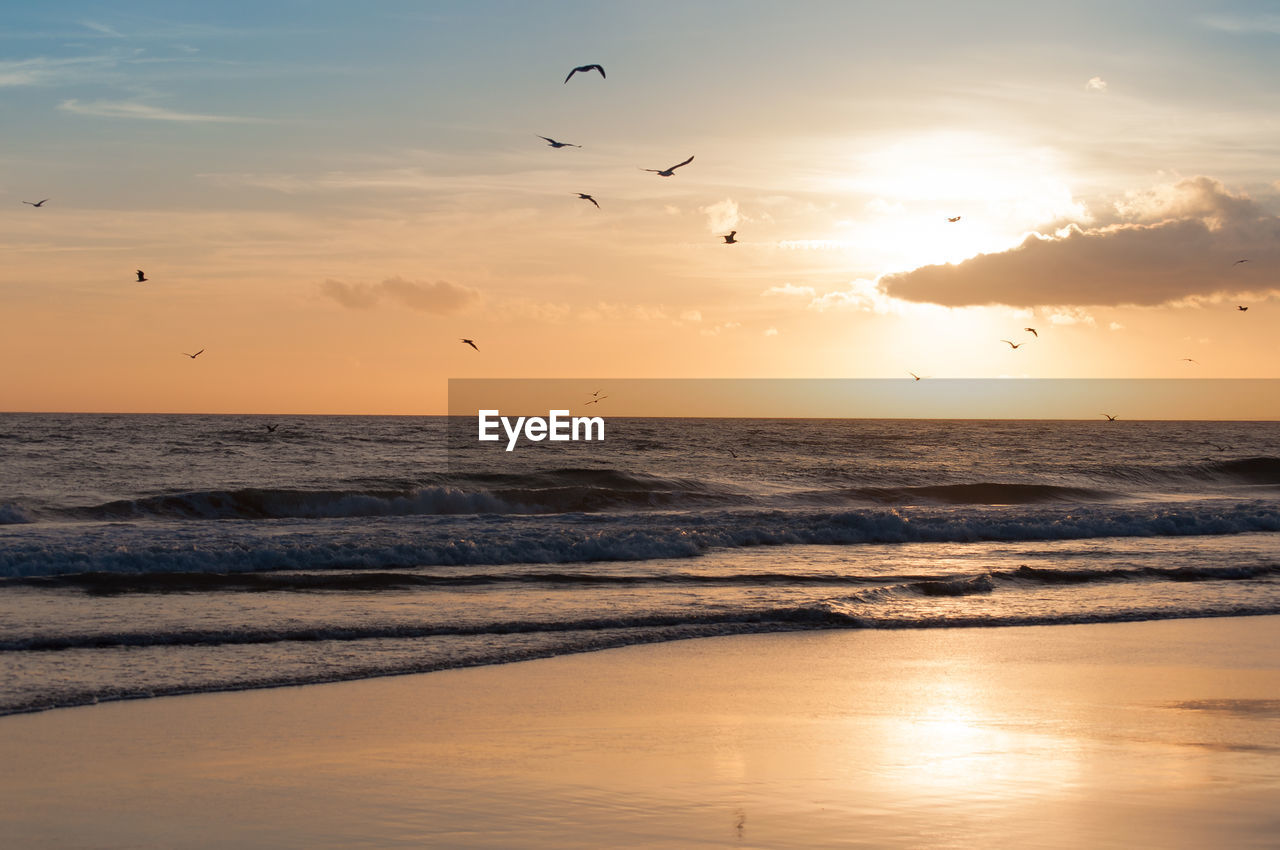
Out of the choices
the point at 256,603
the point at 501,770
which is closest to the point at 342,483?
the point at 256,603

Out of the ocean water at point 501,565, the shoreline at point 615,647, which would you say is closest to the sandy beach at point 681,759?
the shoreline at point 615,647

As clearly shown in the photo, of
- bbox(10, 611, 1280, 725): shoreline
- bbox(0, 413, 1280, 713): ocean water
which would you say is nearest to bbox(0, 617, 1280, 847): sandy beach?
bbox(10, 611, 1280, 725): shoreline

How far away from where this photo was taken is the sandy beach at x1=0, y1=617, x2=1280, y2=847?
6.85 m

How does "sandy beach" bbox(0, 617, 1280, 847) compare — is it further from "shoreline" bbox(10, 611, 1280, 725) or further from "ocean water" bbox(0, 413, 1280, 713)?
"ocean water" bbox(0, 413, 1280, 713)

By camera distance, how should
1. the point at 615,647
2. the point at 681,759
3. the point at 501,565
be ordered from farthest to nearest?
the point at 501,565 → the point at 615,647 → the point at 681,759

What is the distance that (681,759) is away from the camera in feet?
27.6

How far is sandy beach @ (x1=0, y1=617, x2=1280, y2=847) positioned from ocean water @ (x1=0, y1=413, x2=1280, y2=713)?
1537 mm

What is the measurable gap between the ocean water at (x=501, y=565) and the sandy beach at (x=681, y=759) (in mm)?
1537

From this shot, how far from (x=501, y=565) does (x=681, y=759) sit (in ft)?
43.1

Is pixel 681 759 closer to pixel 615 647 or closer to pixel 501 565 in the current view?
pixel 615 647

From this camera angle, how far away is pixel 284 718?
951 centimetres

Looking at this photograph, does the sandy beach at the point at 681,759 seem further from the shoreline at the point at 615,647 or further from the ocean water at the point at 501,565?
the ocean water at the point at 501,565

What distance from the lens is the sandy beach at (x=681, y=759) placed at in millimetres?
6852

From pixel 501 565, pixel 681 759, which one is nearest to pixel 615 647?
pixel 681 759
